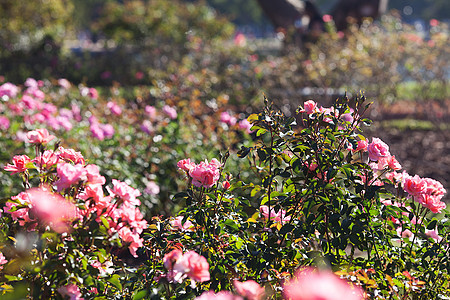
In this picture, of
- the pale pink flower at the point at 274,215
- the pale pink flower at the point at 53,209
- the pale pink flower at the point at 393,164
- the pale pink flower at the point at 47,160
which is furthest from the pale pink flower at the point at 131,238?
the pale pink flower at the point at 393,164

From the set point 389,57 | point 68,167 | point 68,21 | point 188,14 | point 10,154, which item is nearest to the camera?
point 68,167

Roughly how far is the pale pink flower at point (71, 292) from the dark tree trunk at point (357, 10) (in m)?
13.5

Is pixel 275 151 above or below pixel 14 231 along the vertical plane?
above

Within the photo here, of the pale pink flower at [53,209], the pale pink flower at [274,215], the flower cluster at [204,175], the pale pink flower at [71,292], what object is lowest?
the pale pink flower at [71,292]

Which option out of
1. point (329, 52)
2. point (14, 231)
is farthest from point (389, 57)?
point (14, 231)

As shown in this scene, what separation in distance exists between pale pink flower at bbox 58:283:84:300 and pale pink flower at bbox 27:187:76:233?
0.65 feet

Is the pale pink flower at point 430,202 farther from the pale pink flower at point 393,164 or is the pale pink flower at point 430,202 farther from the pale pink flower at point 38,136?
the pale pink flower at point 38,136

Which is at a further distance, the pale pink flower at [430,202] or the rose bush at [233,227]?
the pale pink flower at [430,202]

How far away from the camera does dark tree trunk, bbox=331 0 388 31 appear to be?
46.1 ft

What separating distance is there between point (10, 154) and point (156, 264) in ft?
9.09

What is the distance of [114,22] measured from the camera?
52.7 feet

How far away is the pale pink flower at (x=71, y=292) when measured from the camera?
164cm

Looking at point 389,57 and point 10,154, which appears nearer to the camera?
point 10,154

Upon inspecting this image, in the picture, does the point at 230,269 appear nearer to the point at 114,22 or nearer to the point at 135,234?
the point at 135,234
